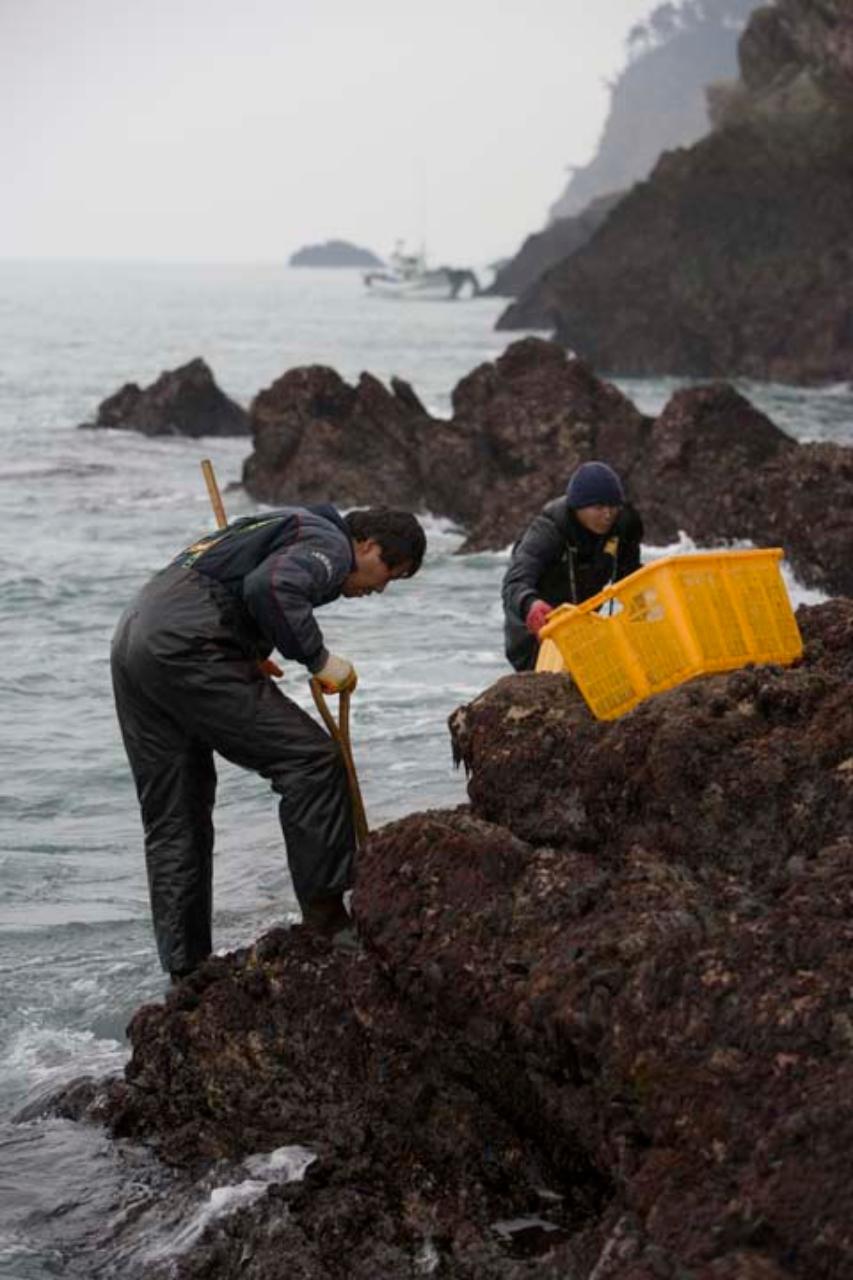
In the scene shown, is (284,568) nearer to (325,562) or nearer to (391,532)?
(325,562)

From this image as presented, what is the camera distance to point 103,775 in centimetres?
1030

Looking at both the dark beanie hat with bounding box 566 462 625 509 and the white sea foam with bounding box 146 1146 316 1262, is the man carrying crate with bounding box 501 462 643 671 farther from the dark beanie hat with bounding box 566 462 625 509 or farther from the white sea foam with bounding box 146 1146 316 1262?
the white sea foam with bounding box 146 1146 316 1262

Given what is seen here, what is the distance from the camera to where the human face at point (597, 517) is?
7754 mm

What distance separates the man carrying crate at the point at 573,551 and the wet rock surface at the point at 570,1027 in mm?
1696

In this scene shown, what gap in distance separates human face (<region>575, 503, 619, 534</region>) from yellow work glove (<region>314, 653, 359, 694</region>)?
1919mm

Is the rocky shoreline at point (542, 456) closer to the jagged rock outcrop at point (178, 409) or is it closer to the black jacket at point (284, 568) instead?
the jagged rock outcrop at point (178, 409)

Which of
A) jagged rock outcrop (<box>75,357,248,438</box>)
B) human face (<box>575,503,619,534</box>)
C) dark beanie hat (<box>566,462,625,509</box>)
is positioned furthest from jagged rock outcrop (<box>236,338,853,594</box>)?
jagged rock outcrop (<box>75,357,248,438</box>)

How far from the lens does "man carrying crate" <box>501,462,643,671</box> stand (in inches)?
304

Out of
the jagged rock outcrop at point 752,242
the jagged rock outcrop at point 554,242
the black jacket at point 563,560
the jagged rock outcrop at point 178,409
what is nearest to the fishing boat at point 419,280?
the jagged rock outcrop at point 554,242

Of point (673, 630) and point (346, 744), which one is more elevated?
point (673, 630)

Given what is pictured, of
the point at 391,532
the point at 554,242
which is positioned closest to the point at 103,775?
the point at 391,532

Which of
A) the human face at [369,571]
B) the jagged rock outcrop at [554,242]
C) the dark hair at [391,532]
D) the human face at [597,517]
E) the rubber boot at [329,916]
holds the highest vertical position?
the jagged rock outcrop at [554,242]

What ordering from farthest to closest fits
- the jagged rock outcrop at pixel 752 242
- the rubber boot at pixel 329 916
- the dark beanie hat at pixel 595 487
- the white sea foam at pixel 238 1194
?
the jagged rock outcrop at pixel 752 242 < the dark beanie hat at pixel 595 487 < the rubber boot at pixel 329 916 < the white sea foam at pixel 238 1194

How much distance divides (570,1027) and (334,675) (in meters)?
1.90
